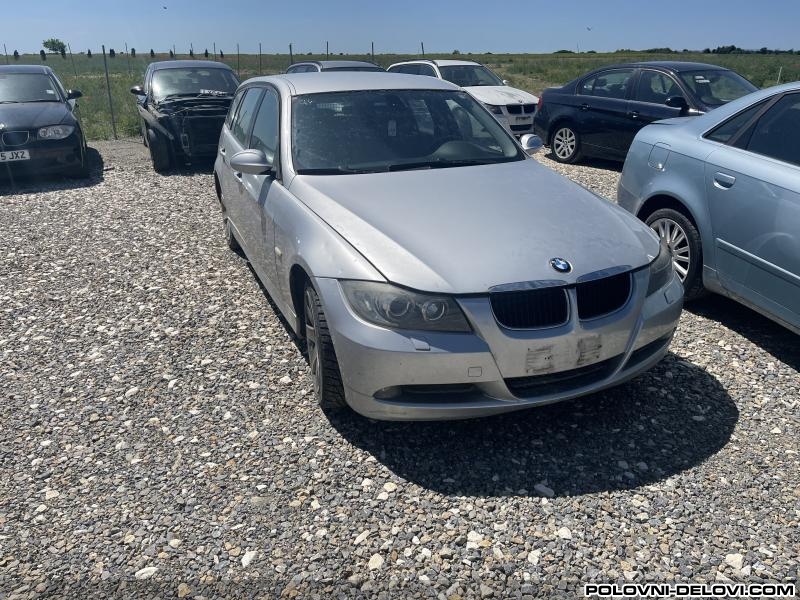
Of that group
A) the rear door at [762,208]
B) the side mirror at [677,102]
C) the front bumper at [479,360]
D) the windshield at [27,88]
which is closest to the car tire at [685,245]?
the rear door at [762,208]

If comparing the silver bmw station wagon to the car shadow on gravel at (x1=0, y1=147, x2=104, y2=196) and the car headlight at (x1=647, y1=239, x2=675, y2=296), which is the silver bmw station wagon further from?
the car shadow on gravel at (x1=0, y1=147, x2=104, y2=196)

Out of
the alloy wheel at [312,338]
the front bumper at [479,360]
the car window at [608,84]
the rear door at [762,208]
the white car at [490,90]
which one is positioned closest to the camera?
the front bumper at [479,360]

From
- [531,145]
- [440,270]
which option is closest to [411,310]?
[440,270]

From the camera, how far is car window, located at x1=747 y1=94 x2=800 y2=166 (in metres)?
Answer: 3.89

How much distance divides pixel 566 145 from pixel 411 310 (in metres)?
8.45

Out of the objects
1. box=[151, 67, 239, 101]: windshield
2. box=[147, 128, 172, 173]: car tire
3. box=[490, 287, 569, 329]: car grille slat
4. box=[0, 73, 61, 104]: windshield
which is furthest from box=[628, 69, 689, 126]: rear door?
box=[0, 73, 61, 104]: windshield

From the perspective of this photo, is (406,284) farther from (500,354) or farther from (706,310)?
(706,310)

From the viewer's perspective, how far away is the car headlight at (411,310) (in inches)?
110

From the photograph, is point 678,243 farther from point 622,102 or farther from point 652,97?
point 622,102

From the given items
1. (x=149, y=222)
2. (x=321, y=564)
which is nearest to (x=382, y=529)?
(x=321, y=564)

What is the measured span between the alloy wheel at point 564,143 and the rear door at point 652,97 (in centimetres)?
120

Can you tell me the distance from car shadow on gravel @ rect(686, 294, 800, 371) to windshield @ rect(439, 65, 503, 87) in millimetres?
9131

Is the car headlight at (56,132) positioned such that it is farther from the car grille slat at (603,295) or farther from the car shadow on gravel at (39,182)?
the car grille slat at (603,295)

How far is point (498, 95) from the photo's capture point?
12398 mm
